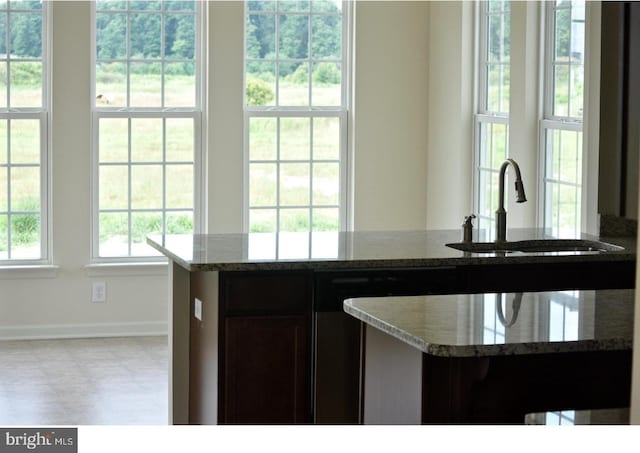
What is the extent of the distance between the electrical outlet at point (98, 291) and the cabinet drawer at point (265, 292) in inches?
144

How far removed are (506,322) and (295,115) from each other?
5.34m

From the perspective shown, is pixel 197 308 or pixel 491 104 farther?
pixel 491 104

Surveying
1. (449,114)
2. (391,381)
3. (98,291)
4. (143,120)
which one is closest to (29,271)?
(98,291)

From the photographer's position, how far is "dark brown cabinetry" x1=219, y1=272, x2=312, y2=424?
4.24 metres

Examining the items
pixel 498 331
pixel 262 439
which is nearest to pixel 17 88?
pixel 498 331

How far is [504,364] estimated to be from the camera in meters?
2.90

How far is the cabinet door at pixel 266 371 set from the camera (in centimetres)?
425

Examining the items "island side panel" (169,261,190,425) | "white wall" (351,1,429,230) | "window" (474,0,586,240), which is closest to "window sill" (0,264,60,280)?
"white wall" (351,1,429,230)

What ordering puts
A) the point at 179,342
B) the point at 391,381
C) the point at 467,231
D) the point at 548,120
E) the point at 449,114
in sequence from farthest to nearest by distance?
1. the point at 449,114
2. the point at 548,120
3. the point at 467,231
4. the point at 179,342
5. the point at 391,381

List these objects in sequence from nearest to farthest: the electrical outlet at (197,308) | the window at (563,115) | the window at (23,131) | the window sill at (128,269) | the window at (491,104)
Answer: the electrical outlet at (197,308) < the window at (563,115) < the window at (491,104) < the window at (23,131) < the window sill at (128,269)

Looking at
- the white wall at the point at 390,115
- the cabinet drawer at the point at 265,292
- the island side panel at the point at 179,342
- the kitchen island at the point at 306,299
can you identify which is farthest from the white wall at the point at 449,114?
the cabinet drawer at the point at 265,292

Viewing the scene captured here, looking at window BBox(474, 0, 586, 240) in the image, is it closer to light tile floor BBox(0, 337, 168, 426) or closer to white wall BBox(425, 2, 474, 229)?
white wall BBox(425, 2, 474, 229)

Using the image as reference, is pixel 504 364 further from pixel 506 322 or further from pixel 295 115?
pixel 295 115

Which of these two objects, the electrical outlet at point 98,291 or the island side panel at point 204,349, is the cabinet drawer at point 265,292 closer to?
the island side panel at point 204,349
